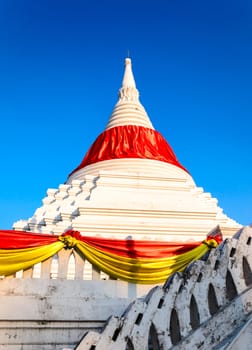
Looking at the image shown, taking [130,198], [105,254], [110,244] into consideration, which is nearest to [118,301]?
[105,254]

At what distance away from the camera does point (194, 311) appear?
500cm

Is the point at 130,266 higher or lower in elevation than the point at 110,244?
lower

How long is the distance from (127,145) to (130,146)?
328 millimetres

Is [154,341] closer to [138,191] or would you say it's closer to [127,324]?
[127,324]

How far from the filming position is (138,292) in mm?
8445

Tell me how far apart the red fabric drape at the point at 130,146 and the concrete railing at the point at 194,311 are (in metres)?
20.8

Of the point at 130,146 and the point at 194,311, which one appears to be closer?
the point at 194,311

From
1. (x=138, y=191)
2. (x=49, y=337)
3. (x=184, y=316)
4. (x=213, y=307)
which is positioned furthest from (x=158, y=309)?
(x=138, y=191)

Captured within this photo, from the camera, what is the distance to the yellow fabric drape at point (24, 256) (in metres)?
8.00

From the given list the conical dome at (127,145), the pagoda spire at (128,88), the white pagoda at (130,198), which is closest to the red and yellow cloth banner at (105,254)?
the white pagoda at (130,198)

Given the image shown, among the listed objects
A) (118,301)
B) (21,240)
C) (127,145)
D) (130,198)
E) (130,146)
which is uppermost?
(127,145)

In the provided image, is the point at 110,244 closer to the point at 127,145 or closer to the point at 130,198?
the point at 130,198

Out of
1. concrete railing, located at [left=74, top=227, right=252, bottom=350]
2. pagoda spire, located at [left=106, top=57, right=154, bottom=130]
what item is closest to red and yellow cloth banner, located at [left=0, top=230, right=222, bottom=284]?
concrete railing, located at [left=74, top=227, right=252, bottom=350]

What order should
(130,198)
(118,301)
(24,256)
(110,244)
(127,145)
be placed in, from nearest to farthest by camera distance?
(118,301) < (24,256) < (110,244) < (130,198) < (127,145)
